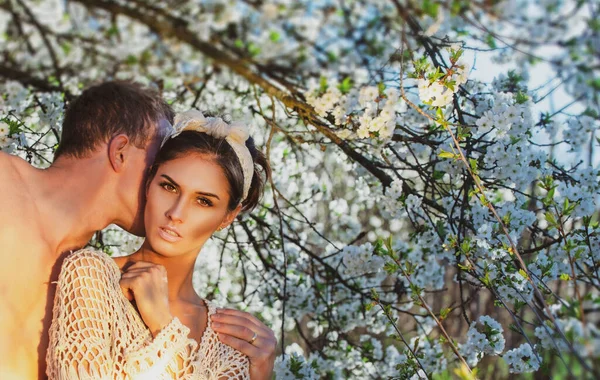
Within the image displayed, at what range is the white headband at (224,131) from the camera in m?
2.43

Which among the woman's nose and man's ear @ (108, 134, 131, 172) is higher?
man's ear @ (108, 134, 131, 172)

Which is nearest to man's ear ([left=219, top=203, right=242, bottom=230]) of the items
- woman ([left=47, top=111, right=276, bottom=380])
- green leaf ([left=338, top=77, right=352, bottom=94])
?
woman ([left=47, top=111, right=276, bottom=380])

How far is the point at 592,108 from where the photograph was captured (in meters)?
3.37

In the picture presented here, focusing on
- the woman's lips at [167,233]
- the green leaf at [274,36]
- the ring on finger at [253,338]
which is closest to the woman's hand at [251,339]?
the ring on finger at [253,338]

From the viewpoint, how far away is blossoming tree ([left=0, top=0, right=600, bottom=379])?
2654mm

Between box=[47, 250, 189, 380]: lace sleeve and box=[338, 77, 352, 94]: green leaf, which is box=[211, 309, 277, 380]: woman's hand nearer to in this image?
box=[47, 250, 189, 380]: lace sleeve

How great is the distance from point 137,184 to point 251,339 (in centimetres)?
66

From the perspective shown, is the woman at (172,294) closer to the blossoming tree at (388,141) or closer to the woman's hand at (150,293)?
the woman's hand at (150,293)

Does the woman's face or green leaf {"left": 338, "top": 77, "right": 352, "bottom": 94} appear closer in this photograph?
the woman's face

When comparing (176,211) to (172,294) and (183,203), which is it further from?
(172,294)

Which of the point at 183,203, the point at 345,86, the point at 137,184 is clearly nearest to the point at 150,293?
the point at 183,203

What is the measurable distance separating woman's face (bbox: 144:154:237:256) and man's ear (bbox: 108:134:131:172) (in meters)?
0.19

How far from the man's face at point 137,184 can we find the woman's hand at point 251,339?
16.6 inches

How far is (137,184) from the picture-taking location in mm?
2416
